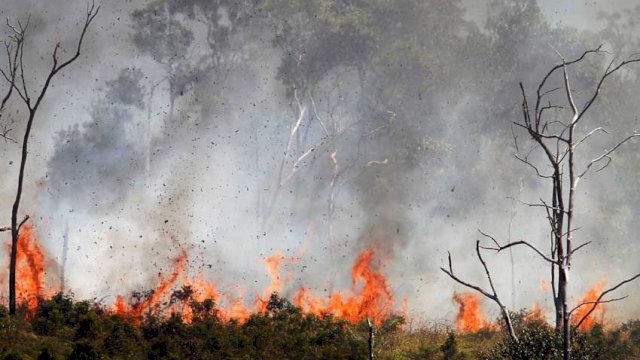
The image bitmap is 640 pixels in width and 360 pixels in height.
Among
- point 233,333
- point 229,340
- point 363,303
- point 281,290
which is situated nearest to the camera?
point 229,340

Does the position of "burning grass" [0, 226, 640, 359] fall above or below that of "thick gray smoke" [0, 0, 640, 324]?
below

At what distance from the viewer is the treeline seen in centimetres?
1859

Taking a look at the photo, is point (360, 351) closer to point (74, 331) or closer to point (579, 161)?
point (74, 331)

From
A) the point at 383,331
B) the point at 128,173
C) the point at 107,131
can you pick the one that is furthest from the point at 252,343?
the point at 107,131

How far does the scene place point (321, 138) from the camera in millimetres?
53625

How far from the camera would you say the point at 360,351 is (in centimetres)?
2212

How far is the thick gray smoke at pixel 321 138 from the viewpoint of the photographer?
4894cm

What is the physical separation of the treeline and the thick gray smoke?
2064cm

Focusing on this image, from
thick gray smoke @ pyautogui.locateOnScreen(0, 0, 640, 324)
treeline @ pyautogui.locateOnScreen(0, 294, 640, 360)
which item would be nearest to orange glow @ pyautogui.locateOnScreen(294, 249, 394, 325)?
treeline @ pyautogui.locateOnScreen(0, 294, 640, 360)

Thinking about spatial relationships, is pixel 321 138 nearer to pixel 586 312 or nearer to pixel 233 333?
pixel 586 312

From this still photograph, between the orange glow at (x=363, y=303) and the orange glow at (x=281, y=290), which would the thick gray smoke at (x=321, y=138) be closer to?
the orange glow at (x=281, y=290)

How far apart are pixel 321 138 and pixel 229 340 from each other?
107ft

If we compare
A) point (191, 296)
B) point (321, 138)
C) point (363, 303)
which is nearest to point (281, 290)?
point (363, 303)

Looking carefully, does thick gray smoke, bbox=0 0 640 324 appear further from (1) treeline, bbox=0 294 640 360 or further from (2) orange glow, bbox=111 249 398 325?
(1) treeline, bbox=0 294 640 360
